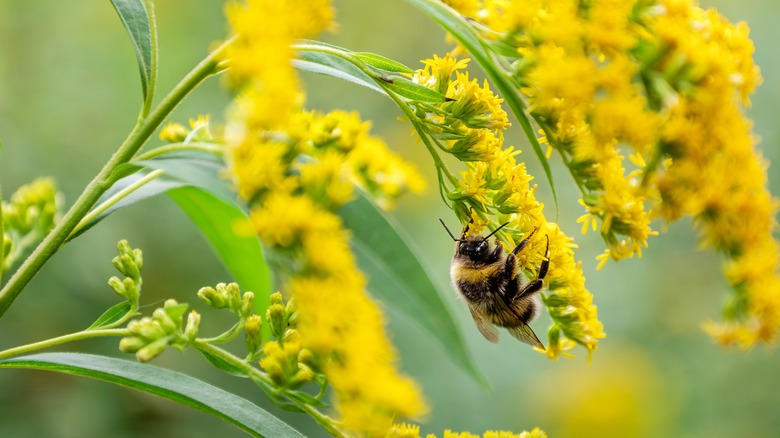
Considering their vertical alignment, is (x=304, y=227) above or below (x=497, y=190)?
below

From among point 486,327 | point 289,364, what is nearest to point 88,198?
point 289,364

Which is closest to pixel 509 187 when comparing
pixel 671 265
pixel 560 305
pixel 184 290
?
pixel 560 305

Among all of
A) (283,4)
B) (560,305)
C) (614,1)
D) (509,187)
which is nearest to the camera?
(283,4)

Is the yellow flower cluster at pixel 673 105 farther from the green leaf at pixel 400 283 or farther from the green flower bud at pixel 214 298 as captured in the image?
the green flower bud at pixel 214 298

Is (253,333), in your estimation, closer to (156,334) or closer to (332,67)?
(156,334)

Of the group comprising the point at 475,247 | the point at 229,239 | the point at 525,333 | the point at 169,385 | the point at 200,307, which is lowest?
the point at 169,385

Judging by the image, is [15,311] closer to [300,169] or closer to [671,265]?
[300,169]
